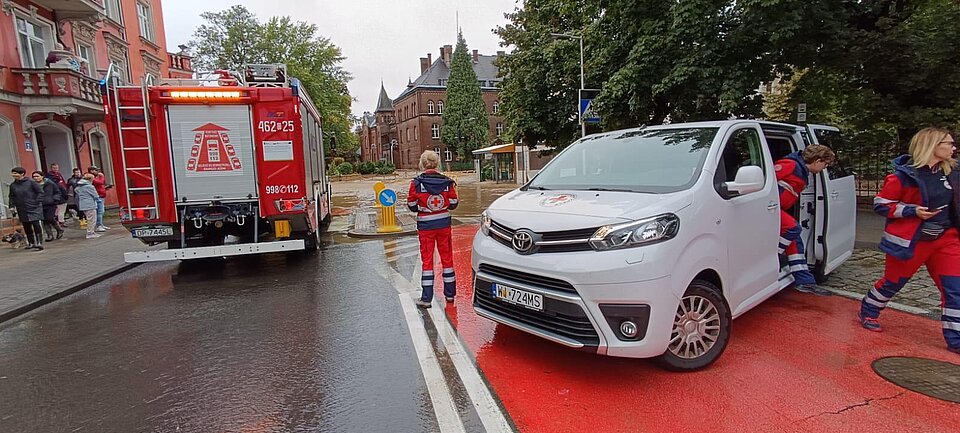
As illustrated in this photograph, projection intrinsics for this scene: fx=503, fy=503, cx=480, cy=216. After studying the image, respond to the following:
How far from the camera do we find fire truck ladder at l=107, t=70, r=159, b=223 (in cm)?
693

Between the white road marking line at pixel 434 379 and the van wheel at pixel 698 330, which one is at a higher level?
the van wheel at pixel 698 330

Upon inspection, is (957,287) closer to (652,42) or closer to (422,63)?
(652,42)

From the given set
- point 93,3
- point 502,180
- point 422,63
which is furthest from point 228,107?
point 422,63

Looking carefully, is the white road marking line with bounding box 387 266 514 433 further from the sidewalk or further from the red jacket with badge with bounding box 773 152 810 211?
the sidewalk

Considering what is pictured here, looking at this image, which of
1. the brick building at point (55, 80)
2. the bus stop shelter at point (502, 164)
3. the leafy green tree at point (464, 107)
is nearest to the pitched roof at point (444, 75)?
the leafy green tree at point (464, 107)

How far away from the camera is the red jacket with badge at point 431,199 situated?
5418mm

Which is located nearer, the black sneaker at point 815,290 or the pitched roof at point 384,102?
the black sneaker at point 815,290

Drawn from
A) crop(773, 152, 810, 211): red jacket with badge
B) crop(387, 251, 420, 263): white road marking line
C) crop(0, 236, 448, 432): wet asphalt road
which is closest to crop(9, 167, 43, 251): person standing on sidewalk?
crop(0, 236, 448, 432): wet asphalt road

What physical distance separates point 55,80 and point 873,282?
1916 cm

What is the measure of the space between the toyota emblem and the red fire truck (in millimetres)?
4821

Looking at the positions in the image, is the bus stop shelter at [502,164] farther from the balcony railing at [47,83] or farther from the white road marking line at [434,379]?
the white road marking line at [434,379]

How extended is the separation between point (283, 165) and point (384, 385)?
194 inches

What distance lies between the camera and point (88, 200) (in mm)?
12461

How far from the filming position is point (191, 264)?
8953 millimetres
